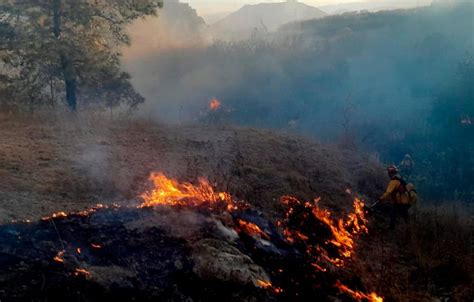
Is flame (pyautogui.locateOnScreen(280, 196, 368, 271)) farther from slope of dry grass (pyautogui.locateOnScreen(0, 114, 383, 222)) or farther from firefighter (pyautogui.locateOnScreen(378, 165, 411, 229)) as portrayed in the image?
firefighter (pyautogui.locateOnScreen(378, 165, 411, 229))

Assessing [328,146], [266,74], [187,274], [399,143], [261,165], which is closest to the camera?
[187,274]

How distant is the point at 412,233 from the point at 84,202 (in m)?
6.84

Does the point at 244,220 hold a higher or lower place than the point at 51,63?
lower

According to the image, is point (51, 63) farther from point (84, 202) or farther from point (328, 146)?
point (328, 146)

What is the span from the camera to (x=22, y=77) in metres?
12.4

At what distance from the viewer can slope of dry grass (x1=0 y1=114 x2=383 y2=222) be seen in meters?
7.55

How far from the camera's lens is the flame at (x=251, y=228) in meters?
6.94

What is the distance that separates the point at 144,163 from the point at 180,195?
2.40 m

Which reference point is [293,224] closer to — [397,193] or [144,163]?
[397,193]

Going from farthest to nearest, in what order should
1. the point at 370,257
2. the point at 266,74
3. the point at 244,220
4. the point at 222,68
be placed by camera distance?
1. the point at 222,68
2. the point at 266,74
3. the point at 370,257
4. the point at 244,220

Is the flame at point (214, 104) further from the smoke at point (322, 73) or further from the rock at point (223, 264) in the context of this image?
the rock at point (223, 264)

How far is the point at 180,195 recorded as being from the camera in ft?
24.6

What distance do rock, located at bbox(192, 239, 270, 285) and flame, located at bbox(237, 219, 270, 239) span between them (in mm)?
778

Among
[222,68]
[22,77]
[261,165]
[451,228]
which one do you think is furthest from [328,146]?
[222,68]
